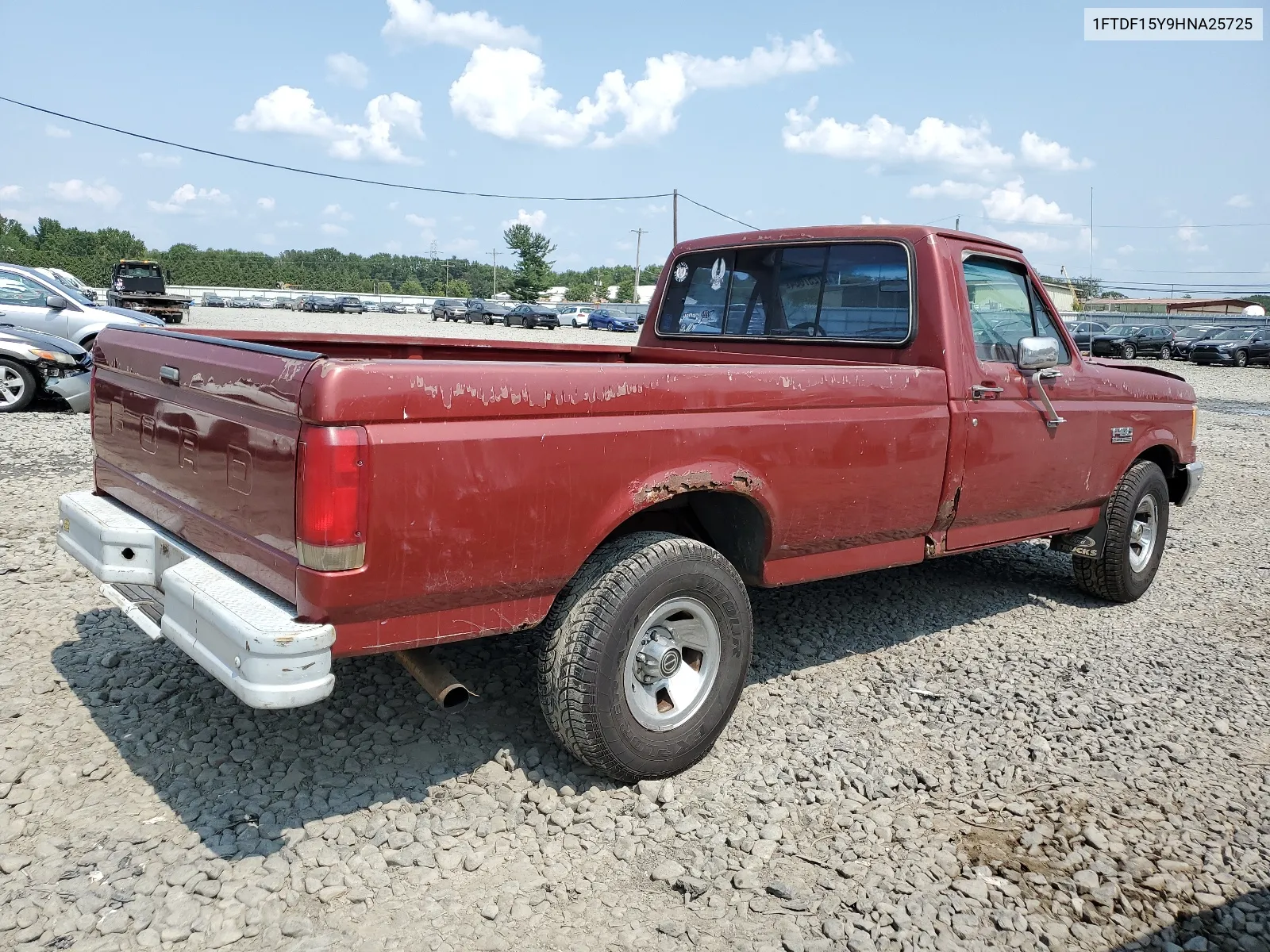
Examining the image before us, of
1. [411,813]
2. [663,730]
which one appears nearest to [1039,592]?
[663,730]

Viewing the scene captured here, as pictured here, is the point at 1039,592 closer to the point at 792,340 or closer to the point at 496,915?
the point at 792,340

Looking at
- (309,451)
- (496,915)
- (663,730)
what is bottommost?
(496,915)

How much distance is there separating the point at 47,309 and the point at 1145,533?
46.0 feet

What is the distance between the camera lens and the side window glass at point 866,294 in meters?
4.45

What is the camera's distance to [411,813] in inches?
125

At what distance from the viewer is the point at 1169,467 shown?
20.1ft

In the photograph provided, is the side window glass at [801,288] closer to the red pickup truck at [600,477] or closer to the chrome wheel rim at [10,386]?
the red pickup truck at [600,477]

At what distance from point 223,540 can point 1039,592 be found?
16.0 feet

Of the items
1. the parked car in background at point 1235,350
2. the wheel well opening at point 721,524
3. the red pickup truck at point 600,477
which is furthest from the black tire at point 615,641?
the parked car in background at point 1235,350

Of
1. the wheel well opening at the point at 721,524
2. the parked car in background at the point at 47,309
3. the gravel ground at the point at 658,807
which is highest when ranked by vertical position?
the parked car in background at the point at 47,309

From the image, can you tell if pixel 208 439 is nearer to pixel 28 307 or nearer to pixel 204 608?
pixel 204 608

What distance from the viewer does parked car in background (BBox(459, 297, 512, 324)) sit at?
5656cm

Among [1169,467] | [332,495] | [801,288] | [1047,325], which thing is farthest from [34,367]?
[1169,467]

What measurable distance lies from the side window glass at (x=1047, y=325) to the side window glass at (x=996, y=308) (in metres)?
0.09
